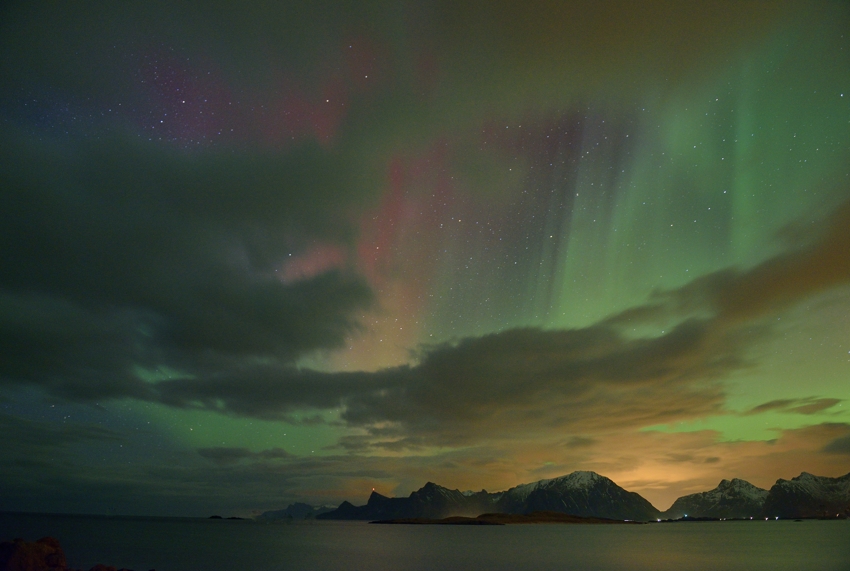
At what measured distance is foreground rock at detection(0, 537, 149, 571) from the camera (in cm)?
3988

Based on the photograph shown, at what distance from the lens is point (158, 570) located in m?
75.7

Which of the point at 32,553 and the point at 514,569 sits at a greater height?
the point at 32,553

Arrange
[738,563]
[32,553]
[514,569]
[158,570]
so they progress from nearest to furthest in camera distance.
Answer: [32,553] → [158,570] → [514,569] → [738,563]

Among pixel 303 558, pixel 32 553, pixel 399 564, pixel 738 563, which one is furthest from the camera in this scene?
pixel 303 558

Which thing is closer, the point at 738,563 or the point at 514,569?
the point at 514,569

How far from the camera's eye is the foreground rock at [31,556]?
131ft

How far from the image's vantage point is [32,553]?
4219 centimetres

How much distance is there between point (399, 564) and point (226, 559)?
35.0m

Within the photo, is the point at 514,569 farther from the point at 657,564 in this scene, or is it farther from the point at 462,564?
the point at 657,564

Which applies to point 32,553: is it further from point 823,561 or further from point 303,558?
point 823,561

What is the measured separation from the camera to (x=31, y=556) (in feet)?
137

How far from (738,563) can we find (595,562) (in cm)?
2459

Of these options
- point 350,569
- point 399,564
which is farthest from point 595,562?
point 350,569

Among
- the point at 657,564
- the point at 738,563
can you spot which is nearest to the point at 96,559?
the point at 657,564
